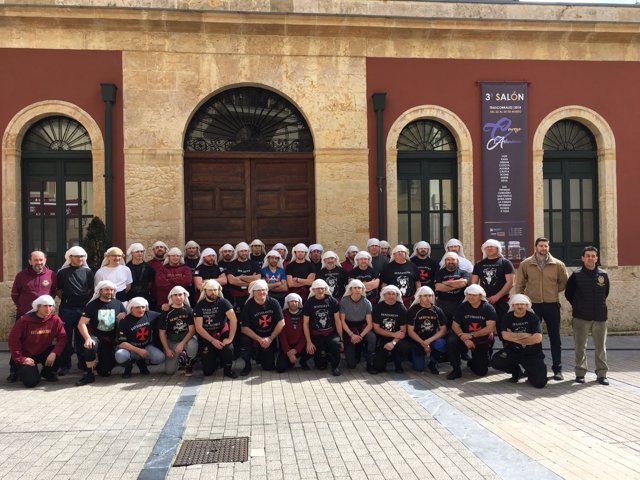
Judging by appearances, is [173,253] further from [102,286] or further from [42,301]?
[42,301]

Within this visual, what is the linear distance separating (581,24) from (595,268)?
20.0ft

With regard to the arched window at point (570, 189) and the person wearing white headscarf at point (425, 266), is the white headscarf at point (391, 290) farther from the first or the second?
the arched window at point (570, 189)

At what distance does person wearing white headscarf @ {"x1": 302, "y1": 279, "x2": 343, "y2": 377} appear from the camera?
795 centimetres

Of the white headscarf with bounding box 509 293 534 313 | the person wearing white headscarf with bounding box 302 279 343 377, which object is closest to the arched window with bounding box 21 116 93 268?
the person wearing white headscarf with bounding box 302 279 343 377

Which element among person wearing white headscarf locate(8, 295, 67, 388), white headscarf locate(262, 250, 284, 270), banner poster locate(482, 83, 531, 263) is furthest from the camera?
banner poster locate(482, 83, 531, 263)

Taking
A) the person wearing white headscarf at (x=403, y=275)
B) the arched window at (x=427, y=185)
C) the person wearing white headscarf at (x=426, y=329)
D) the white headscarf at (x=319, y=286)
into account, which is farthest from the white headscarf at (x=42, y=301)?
the arched window at (x=427, y=185)

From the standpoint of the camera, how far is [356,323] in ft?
26.9

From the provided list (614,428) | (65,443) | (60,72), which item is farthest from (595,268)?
(60,72)

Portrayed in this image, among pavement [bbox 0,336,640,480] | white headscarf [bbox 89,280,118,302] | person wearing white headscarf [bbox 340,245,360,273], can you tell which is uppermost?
person wearing white headscarf [bbox 340,245,360,273]

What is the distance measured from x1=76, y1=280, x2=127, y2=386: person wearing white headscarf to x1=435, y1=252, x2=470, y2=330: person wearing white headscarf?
4602 mm

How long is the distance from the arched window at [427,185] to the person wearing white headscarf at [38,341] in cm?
646

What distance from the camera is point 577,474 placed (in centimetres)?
422

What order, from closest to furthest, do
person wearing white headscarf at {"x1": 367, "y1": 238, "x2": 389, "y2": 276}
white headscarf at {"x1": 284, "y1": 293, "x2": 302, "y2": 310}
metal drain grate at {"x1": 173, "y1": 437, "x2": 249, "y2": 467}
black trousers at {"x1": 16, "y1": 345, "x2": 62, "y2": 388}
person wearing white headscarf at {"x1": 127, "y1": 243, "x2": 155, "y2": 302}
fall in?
metal drain grate at {"x1": 173, "y1": 437, "x2": 249, "y2": 467} → black trousers at {"x1": 16, "y1": 345, "x2": 62, "y2": 388} → white headscarf at {"x1": 284, "y1": 293, "x2": 302, "y2": 310} → person wearing white headscarf at {"x1": 127, "y1": 243, "x2": 155, "y2": 302} → person wearing white headscarf at {"x1": 367, "y1": 238, "x2": 389, "y2": 276}

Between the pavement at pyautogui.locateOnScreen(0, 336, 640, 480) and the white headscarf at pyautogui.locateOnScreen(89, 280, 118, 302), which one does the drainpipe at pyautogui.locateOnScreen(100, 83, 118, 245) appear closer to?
the white headscarf at pyautogui.locateOnScreen(89, 280, 118, 302)
